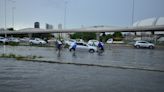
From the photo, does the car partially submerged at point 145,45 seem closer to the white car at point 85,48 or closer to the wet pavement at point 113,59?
the white car at point 85,48

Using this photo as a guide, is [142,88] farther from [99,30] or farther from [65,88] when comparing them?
[99,30]

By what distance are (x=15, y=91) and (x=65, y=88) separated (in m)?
1.84

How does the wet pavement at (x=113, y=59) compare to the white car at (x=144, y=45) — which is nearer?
the wet pavement at (x=113, y=59)

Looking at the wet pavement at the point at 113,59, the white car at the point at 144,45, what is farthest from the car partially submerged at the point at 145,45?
the wet pavement at the point at 113,59

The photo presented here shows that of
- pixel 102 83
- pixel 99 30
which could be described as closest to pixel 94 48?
pixel 102 83

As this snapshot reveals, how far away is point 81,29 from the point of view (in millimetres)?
117500

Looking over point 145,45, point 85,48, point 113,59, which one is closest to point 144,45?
point 145,45

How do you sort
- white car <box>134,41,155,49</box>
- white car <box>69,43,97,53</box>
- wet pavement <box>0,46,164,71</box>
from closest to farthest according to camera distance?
wet pavement <box>0,46,164,71</box> → white car <box>69,43,97,53</box> → white car <box>134,41,155,49</box>

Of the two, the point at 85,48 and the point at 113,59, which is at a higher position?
the point at 85,48

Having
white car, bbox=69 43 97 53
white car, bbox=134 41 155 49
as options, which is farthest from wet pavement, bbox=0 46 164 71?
white car, bbox=134 41 155 49

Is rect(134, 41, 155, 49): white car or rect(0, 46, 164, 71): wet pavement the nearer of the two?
rect(0, 46, 164, 71): wet pavement

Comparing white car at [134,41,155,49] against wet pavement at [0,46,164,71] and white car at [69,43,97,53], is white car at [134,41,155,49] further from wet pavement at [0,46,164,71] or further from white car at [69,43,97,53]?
wet pavement at [0,46,164,71]

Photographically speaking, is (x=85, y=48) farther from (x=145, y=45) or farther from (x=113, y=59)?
(x=145, y=45)

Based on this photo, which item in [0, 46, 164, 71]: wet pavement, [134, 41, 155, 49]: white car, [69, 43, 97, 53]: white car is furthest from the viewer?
[134, 41, 155, 49]: white car
